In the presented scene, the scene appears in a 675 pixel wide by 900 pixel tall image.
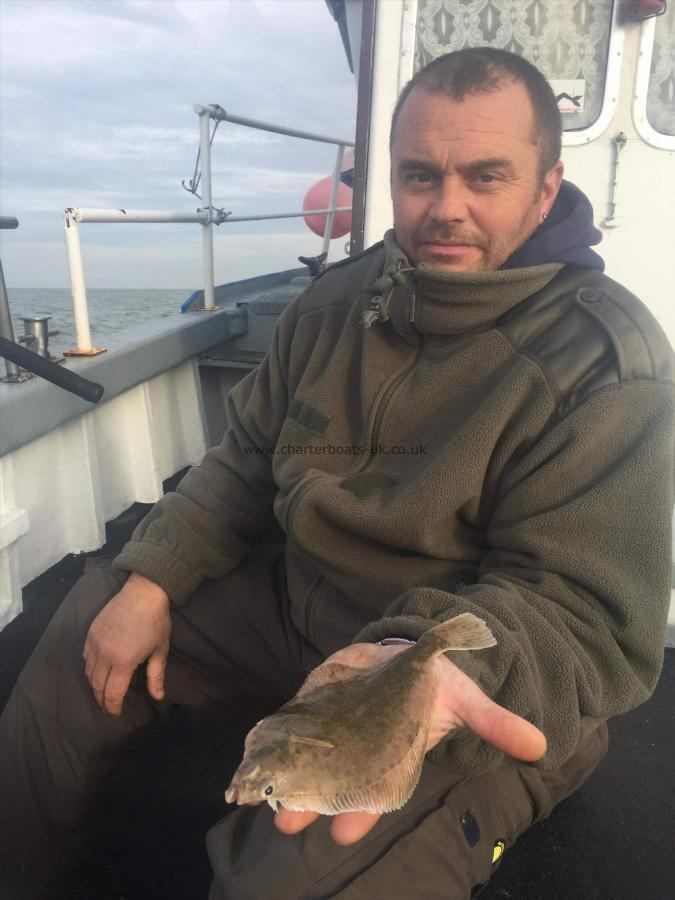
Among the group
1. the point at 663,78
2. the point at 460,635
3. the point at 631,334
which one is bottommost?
the point at 460,635

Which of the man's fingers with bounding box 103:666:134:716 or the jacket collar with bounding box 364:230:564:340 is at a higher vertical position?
the jacket collar with bounding box 364:230:564:340

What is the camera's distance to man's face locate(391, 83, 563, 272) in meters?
1.63

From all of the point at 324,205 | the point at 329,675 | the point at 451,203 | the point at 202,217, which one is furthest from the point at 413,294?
the point at 324,205

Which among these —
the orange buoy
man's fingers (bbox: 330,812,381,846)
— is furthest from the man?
the orange buoy

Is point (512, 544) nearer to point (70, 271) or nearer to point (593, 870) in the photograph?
point (593, 870)

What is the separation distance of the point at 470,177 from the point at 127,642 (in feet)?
4.82

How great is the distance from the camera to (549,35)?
117 inches

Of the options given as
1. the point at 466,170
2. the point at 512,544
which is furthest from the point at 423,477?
the point at 466,170

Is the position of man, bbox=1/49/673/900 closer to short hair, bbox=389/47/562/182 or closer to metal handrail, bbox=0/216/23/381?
short hair, bbox=389/47/562/182

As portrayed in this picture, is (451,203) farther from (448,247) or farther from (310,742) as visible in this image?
(310,742)

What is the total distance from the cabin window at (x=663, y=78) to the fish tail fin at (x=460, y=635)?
276 centimetres

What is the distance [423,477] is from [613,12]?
8.32 ft

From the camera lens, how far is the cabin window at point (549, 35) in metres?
2.95

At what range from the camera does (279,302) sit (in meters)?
4.70
